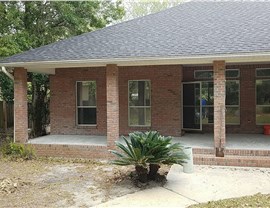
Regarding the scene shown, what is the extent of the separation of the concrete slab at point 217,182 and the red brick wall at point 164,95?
3.65 metres

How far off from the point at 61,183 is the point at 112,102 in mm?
3347

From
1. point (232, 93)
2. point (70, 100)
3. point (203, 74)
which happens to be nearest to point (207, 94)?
point (203, 74)

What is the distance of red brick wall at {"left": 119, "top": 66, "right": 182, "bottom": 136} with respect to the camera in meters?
12.1

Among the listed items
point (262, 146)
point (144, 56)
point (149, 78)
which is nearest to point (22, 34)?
point (149, 78)

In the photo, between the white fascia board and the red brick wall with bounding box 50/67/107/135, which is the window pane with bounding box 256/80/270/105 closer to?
the white fascia board

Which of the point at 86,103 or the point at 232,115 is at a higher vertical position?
the point at 86,103

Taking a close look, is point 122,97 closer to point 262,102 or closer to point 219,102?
point 219,102

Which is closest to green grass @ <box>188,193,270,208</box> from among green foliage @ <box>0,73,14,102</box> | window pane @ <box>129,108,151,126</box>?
window pane @ <box>129,108,151,126</box>

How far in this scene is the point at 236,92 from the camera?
12.6m

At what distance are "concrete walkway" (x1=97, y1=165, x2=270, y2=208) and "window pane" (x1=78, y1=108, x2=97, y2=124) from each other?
5231 mm

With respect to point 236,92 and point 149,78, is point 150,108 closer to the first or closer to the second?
point 149,78

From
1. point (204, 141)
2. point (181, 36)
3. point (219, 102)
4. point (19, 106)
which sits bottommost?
point (204, 141)

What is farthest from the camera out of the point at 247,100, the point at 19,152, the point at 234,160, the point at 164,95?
the point at 247,100

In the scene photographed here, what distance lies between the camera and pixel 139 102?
12.5 metres
